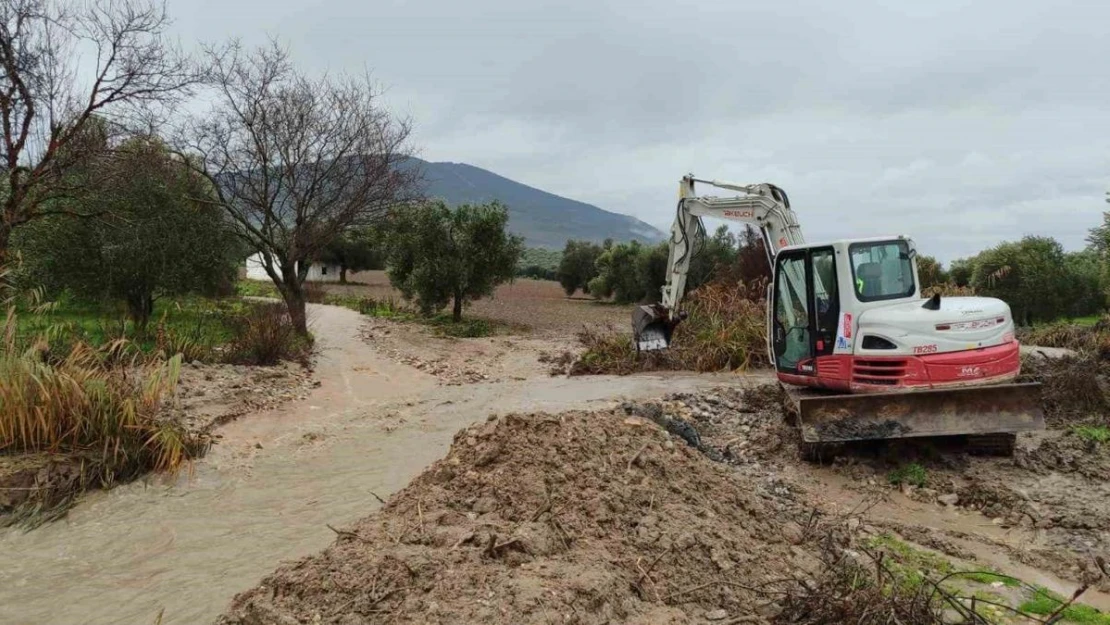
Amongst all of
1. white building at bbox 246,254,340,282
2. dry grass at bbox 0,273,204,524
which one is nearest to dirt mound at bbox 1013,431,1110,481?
dry grass at bbox 0,273,204,524

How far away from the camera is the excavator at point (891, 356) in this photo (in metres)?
7.11

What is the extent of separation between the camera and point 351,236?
17875 mm

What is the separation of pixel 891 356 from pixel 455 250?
60.3ft

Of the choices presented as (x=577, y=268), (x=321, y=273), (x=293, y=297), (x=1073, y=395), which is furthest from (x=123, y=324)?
(x=321, y=273)

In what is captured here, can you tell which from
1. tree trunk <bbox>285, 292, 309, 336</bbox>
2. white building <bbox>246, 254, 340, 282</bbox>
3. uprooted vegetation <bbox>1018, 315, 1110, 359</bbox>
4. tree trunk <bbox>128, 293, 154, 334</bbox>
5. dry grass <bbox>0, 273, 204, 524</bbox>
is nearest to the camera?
dry grass <bbox>0, 273, 204, 524</bbox>

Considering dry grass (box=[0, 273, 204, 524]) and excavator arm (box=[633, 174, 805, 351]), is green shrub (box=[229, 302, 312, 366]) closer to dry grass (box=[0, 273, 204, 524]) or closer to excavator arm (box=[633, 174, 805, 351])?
dry grass (box=[0, 273, 204, 524])

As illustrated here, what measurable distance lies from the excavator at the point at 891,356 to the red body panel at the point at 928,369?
0.4 inches

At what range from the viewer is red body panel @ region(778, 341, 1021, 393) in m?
7.29

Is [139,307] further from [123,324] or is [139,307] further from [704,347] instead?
[704,347]

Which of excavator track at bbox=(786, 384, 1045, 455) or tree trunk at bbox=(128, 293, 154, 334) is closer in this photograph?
excavator track at bbox=(786, 384, 1045, 455)

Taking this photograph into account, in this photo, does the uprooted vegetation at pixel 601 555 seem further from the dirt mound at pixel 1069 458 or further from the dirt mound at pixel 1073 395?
the dirt mound at pixel 1073 395

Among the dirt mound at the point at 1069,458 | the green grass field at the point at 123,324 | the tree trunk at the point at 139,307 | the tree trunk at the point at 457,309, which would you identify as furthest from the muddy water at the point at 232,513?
the tree trunk at the point at 457,309

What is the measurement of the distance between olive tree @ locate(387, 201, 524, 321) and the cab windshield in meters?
17.5

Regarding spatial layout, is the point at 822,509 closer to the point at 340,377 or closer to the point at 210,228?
the point at 340,377
